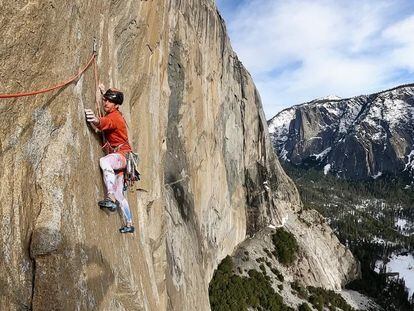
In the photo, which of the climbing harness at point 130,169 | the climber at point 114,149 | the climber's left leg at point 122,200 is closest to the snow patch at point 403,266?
the climber's left leg at point 122,200

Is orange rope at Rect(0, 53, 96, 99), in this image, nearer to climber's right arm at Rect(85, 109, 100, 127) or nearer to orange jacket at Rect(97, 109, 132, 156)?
climber's right arm at Rect(85, 109, 100, 127)

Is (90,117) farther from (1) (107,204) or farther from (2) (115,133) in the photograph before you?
(1) (107,204)

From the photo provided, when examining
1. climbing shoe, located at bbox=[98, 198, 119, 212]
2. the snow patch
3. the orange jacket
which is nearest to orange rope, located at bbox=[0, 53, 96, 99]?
the orange jacket

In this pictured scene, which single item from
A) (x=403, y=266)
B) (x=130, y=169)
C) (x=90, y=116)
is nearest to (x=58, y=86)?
(x=90, y=116)

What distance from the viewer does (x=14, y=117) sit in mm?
7598

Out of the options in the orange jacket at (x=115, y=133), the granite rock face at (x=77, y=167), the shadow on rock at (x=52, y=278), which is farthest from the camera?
the orange jacket at (x=115, y=133)

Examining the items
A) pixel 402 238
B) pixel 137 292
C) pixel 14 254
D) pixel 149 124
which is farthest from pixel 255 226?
pixel 402 238

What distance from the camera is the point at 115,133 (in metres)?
10.6

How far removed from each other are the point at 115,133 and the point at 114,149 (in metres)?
0.43

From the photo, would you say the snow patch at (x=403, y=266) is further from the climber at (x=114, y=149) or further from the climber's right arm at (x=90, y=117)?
the climber's right arm at (x=90, y=117)

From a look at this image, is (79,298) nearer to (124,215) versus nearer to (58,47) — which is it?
(124,215)

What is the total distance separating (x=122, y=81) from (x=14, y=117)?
25.2 feet

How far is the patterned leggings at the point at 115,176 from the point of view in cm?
1016

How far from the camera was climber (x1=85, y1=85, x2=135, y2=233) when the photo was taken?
10156mm
